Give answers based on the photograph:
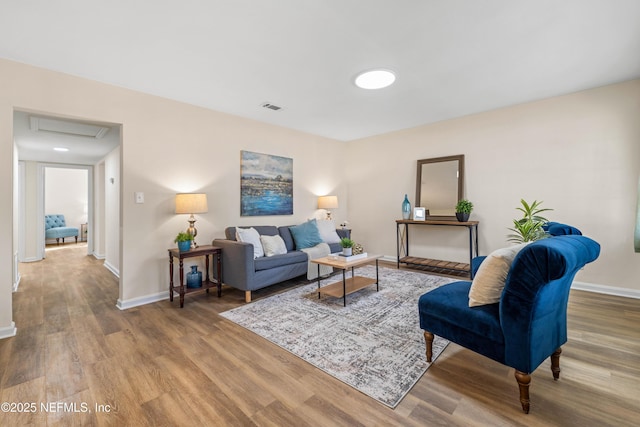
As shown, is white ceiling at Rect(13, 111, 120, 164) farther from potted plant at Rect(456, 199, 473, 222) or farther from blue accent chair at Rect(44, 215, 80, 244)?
potted plant at Rect(456, 199, 473, 222)

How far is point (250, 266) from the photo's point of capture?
123 inches

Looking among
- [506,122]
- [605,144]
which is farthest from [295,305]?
[605,144]

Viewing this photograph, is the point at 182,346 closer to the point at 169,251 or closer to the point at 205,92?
the point at 169,251

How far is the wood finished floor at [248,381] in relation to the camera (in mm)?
1435

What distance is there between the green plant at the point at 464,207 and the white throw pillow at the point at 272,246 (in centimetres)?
273

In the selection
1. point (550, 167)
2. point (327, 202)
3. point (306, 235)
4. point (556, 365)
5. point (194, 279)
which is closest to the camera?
point (556, 365)

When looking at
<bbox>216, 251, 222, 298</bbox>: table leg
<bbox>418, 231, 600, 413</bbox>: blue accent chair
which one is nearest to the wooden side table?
<bbox>216, 251, 222, 298</bbox>: table leg

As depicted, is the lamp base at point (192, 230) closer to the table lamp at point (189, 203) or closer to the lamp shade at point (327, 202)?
the table lamp at point (189, 203)

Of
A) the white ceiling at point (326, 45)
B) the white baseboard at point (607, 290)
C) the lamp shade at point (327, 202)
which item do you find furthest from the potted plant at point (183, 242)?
the white baseboard at point (607, 290)

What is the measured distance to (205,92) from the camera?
10.5 ft

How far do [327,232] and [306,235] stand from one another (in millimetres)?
499

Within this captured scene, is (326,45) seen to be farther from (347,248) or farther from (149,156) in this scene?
(149,156)

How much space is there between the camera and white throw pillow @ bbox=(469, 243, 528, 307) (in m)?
1.56

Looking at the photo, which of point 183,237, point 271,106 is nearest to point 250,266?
point 183,237
